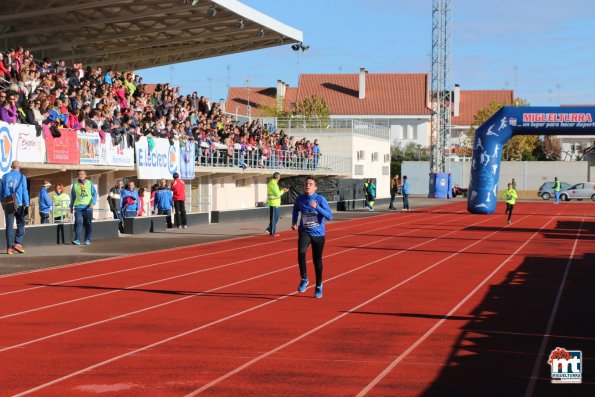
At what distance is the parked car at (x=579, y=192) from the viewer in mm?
76375

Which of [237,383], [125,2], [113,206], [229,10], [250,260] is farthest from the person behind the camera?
[229,10]

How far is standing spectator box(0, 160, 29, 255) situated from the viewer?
21078 mm

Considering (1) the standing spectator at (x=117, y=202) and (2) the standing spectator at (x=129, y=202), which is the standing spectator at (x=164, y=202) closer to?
(2) the standing spectator at (x=129, y=202)

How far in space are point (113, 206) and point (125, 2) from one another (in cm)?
844

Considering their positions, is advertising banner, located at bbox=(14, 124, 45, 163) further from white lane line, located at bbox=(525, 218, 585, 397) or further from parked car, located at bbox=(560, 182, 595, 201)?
parked car, located at bbox=(560, 182, 595, 201)

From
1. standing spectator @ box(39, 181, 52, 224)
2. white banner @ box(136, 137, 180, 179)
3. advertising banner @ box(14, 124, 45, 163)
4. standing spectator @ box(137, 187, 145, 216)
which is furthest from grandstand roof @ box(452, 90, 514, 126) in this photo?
advertising banner @ box(14, 124, 45, 163)

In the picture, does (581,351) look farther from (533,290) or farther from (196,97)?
(196,97)

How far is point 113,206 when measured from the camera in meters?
29.4

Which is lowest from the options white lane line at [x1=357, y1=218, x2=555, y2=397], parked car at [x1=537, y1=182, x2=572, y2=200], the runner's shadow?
the runner's shadow

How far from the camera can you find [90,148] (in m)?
28.3

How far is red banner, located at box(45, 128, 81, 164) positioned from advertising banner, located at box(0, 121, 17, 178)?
1.65 meters

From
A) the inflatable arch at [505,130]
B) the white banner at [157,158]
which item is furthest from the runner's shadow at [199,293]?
the inflatable arch at [505,130]

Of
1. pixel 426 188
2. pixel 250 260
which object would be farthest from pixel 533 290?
pixel 426 188

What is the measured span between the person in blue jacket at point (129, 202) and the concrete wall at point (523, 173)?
60.0 meters
